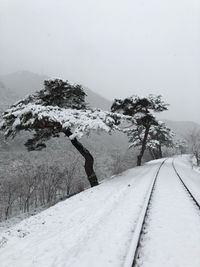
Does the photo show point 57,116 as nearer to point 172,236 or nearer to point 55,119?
point 55,119

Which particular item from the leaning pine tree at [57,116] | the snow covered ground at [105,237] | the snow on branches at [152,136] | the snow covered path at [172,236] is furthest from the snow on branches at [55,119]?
the snow on branches at [152,136]

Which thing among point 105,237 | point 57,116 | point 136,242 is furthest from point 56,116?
point 136,242

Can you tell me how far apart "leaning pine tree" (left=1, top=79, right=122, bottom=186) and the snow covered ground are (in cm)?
852

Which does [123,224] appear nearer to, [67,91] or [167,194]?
[167,194]

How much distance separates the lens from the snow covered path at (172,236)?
6.32 meters

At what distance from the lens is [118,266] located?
6.04 m

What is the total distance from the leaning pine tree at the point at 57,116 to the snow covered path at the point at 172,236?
364 inches

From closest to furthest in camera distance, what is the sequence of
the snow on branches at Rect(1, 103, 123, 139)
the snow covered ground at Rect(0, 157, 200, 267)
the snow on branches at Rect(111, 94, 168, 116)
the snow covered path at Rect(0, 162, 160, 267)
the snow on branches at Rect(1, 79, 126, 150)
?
the snow covered ground at Rect(0, 157, 200, 267) < the snow covered path at Rect(0, 162, 160, 267) < the snow on branches at Rect(1, 103, 123, 139) < the snow on branches at Rect(1, 79, 126, 150) < the snow on branches at Rect(111, 94, 168, 116)

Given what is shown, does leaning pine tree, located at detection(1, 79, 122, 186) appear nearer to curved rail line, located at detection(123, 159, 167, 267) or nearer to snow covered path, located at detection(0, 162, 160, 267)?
snow covered path, located at detection(0, 162, 160, 267)

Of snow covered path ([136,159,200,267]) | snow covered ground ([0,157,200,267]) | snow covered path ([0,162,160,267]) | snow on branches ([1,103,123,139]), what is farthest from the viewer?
snow on branches ([1,103,123,139])

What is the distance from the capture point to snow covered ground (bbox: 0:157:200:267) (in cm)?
Result: 650

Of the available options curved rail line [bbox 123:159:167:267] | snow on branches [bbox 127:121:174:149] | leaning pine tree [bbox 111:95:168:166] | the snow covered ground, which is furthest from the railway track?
snow on branches [bbox 127:121:174:149]

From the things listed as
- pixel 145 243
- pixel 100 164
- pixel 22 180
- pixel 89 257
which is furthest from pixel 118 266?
pixel 100 164

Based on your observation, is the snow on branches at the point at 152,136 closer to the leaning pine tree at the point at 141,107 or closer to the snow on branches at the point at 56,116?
the leaning pine tree at the point at 141,107
